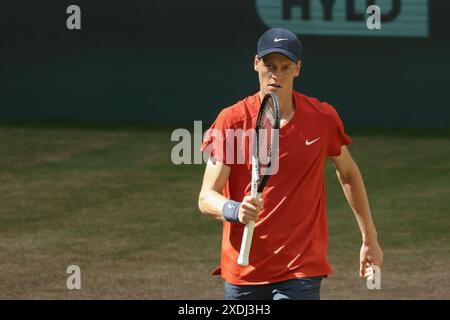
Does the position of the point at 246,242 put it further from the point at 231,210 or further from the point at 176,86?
the point at 176,86

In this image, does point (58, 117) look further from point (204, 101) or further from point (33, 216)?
point (33, 216)

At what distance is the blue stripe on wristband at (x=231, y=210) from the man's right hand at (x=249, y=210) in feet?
0.22

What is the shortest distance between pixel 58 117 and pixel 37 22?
1.55 metres

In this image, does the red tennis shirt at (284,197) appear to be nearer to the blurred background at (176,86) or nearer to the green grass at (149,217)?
the green grass at (149,217)

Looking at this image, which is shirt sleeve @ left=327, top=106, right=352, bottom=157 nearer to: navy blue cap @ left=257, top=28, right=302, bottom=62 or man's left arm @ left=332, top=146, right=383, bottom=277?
man's left arm @ left=332, top=146, right=383, bottom=277

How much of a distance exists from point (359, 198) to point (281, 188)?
610 millimetres

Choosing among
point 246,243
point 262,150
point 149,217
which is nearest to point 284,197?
point 262,150

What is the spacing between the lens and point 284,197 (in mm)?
6688

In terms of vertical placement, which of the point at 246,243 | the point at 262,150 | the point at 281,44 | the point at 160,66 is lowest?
the point at 246,243

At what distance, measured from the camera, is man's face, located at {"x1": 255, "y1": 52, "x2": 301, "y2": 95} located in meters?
6.65

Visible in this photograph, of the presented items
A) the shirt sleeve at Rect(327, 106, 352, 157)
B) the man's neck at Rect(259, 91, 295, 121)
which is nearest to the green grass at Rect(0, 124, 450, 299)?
the shirt sleeve at Rect(327, 106, 352, 157)

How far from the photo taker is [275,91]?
6.68 m

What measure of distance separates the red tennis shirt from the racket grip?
0.94 feet

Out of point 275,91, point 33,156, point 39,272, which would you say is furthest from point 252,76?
point 275,91
